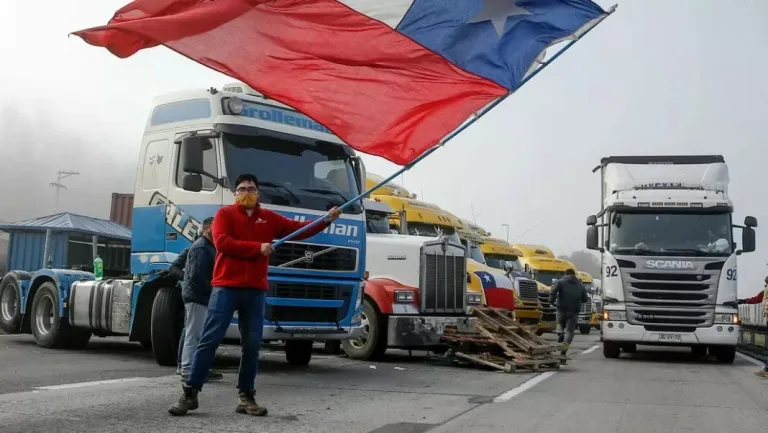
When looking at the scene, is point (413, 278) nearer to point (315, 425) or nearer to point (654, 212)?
point (654, 212)

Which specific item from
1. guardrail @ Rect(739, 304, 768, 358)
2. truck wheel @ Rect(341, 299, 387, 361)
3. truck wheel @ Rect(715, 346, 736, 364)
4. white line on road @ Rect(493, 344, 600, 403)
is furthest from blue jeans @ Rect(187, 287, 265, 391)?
guardrail @ Rect(739, 304, 768, 358)

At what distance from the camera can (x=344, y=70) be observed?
7.14m

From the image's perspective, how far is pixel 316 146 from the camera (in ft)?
36.1

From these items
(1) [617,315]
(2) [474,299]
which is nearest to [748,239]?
(1) [617,315]

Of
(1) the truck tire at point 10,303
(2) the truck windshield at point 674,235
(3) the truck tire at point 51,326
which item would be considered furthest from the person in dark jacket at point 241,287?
(2) the truck windshield at point 674,235

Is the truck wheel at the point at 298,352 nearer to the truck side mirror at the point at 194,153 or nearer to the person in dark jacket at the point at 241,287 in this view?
the truck side mirror at the point at 194,153

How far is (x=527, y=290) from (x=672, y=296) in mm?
6058

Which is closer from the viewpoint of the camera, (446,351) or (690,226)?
(446,351)

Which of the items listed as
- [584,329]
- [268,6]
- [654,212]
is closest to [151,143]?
[268,6]

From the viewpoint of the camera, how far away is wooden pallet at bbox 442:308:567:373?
12.5 meters

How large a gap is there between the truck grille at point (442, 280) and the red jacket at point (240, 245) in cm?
660

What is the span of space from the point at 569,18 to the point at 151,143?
615 centimetres

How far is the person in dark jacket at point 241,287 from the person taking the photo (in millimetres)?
6797

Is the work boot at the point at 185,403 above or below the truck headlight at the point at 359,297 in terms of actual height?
below
